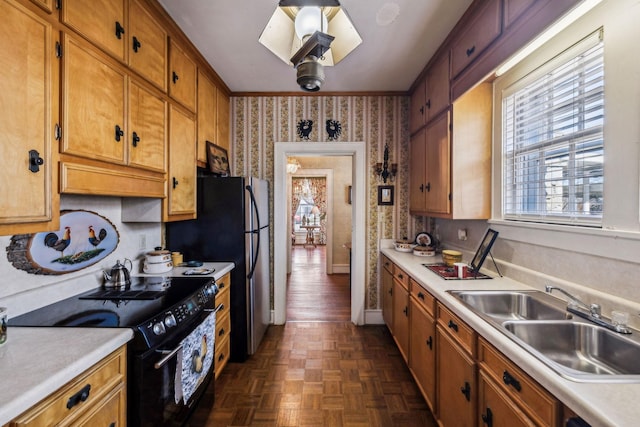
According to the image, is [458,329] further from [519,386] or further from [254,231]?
[254,231]

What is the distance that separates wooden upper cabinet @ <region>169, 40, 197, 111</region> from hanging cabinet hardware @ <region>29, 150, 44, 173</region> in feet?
3.69

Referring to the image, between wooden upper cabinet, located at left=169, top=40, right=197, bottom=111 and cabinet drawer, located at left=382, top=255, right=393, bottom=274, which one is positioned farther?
cabinet drawer, located at left=382, top=255, right=393, bottom=274

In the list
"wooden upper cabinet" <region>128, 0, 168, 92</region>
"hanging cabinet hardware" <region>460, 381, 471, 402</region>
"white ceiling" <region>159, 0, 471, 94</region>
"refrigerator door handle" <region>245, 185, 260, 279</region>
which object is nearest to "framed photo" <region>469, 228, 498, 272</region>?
"hanging cabinet hardware" <region>460, 381, 471, 402</region>

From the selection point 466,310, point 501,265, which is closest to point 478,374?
point 466,310

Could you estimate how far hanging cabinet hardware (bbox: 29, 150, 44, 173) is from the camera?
104cm

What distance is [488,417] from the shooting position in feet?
3.72

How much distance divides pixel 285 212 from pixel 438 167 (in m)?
1.63

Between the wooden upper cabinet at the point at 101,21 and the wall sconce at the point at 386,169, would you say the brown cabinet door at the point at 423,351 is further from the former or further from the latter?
the wooden upper cabinet at the point at 101,21

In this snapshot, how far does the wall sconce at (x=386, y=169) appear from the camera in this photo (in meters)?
3.16

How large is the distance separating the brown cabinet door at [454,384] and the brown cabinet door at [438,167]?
107 centimetres

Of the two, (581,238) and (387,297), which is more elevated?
(581,238)

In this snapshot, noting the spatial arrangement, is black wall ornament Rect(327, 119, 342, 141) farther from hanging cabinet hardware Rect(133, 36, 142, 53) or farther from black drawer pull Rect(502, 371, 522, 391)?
black drawer pull Rect(502, 371, 522, 391)

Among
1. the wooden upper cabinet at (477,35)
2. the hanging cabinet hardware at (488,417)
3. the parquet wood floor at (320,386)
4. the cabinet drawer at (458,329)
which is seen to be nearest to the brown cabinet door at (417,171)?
the wooden upper cabinet at (477,35)

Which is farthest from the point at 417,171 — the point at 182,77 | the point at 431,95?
the point at 182,77
